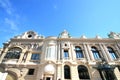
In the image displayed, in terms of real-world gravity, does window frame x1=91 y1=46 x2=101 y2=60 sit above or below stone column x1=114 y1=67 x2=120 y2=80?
above

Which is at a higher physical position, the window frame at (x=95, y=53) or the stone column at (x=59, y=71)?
the window frame at (x=95, y=53)

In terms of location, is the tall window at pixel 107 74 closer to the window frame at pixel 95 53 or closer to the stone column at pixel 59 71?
the window frame at pixel 95 53

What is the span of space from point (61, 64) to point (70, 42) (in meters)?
6.06

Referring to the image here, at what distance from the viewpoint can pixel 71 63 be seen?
18.6m

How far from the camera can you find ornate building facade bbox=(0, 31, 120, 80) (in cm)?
1742

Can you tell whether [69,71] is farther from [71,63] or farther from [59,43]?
[59,43]

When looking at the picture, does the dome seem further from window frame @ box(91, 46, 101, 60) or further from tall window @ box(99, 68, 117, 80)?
window frame @ box(91, 46, 101, 60)

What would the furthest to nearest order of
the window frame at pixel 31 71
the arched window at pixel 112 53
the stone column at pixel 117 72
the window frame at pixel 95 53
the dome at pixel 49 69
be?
the arched window at pixel 112 53, the window frame at pixel 95 53, the window frame at pixel 31 71, the stone column at pixel 117 72, the dome at pixel 49 69

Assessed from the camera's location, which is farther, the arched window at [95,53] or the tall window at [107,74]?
the arched window at [95,53]

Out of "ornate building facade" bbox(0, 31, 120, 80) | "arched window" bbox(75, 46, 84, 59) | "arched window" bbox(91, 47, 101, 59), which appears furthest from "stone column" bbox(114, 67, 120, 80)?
"arched window" bbox(75, 46, 84, 59)

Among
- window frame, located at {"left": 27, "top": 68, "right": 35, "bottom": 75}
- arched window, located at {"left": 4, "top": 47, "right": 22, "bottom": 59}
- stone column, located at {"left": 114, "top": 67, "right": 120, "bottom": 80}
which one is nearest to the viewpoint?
stone column, located at {"left": 114, "top": 67, "right": 120, "bottom": 80}

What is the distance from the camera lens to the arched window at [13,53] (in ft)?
67.1

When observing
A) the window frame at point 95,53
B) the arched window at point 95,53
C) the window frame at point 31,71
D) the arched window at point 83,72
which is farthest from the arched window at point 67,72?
the arched window at point 95,53

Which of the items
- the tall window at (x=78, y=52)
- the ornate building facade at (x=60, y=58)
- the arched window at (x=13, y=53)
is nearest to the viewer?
the ornate building facade at (x=60, y=58)
